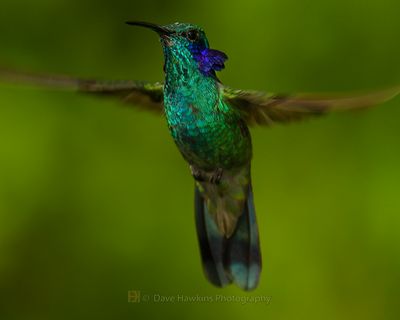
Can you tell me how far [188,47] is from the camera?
144 cm

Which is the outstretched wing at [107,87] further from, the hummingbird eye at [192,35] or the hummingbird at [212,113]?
the hummingbird eye at [192,35]

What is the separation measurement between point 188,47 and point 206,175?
0.45 metres

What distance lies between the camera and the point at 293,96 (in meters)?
1.34

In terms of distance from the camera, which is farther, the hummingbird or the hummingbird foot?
the hummingbird foot

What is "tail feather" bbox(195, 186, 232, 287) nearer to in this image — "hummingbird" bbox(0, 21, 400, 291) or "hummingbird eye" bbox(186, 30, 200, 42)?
"hummingbird" bbox(0, 21, 400, 291)

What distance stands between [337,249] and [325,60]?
2.98ft

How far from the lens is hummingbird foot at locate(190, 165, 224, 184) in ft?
5.73

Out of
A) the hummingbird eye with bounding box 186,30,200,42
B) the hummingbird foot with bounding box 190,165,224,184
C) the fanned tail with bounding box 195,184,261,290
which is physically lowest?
the fanned tail with bounding box 195,184,261,290

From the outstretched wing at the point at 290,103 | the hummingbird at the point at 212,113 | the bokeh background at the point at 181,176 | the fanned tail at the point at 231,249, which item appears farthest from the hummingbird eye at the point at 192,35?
the bokeh background at the point at 181,176

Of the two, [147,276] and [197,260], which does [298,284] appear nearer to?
[197,260]

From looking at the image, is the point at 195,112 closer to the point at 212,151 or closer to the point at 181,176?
the point at 212,151

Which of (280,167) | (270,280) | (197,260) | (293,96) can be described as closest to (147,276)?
(197,260)

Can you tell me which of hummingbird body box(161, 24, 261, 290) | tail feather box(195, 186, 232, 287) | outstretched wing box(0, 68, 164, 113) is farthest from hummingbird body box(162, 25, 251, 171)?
tail feather box(195, 186, 232, 287)

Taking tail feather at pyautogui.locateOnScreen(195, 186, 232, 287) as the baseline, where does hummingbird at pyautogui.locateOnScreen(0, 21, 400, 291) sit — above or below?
above
